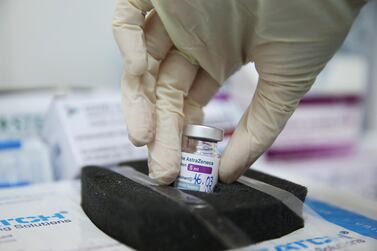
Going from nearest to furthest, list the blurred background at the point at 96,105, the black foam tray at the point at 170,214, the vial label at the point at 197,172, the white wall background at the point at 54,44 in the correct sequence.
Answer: the black foam tray at the point at 170,214 → the vial label at the point at 197,172 → the blurred background at the point at 96,105 → the white wall background at the point at 54,44

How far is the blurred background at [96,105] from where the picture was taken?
→ 1.07 metres

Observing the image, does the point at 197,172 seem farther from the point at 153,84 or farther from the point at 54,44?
the point at 54,44

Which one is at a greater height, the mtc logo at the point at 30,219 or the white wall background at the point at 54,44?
the white wall background at the point at 54,44

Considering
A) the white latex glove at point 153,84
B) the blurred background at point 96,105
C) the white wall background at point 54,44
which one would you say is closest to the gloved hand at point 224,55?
the white latex glove at point 153,84

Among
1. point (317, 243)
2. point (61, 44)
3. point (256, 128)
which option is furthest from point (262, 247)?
point (61, 44)

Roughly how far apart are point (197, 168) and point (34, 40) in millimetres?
800

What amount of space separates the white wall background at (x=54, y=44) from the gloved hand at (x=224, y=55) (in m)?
0.55

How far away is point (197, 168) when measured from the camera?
0.72 m

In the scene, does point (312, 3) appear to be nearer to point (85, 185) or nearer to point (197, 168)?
point (197, 168)

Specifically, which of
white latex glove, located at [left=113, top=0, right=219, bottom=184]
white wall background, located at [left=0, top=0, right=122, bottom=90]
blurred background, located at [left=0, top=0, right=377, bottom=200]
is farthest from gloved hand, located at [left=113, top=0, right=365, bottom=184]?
white wall background, located at [left=0, top=0, right=122, bottom=90]

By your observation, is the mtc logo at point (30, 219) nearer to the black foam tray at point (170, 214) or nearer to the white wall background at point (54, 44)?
the black foam tray at point (170, 214)

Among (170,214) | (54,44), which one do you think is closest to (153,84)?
(170,214)

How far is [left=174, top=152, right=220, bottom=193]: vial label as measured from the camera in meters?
0.71

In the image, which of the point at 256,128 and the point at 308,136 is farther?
the point at 308,136
